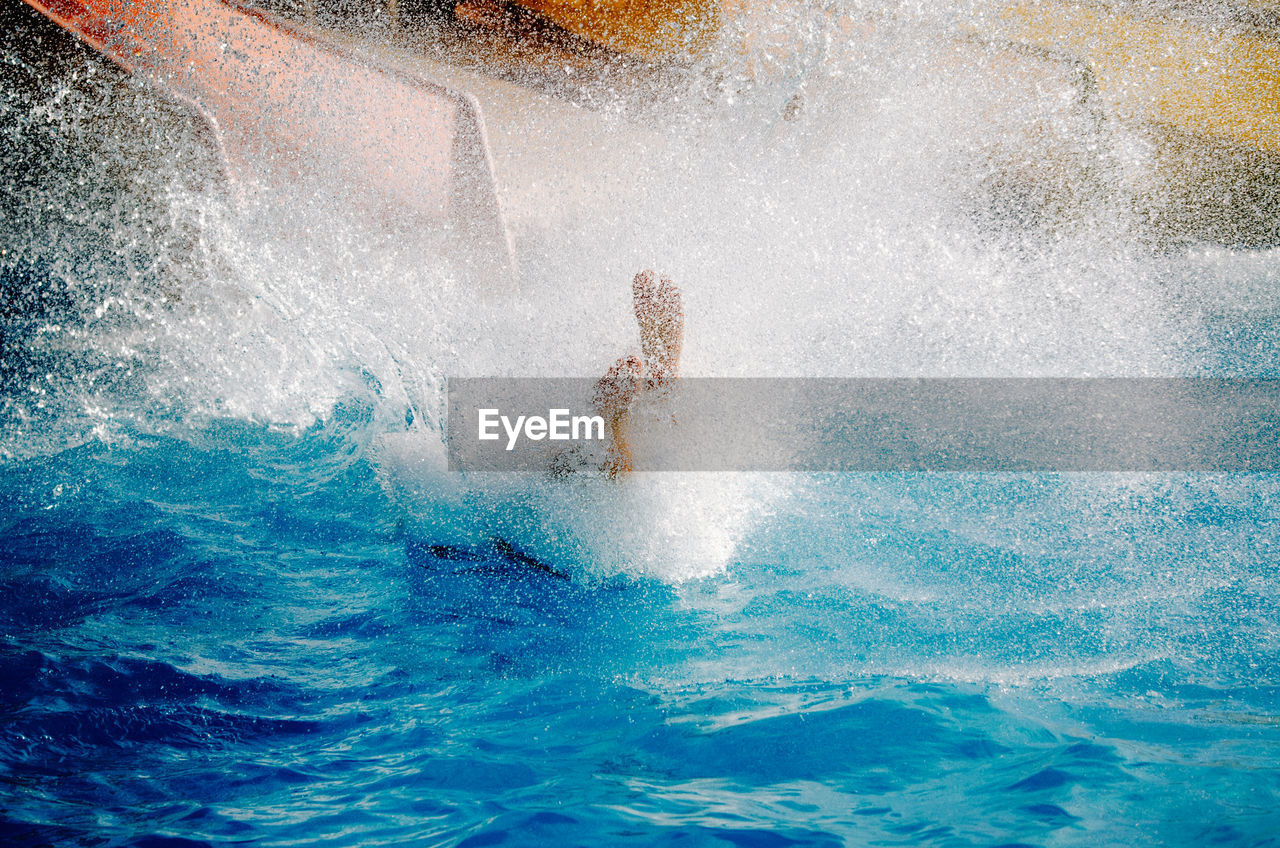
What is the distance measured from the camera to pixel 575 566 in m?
2.76

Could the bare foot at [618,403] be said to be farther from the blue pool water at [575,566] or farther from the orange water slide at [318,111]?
the orange water slide at [318,111]

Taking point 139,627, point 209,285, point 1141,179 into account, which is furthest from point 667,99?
point 1141,179

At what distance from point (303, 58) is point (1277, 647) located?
5289 mm

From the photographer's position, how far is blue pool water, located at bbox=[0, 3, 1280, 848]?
5.68ft

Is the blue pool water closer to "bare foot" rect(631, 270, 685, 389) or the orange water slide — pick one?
the orange water slide

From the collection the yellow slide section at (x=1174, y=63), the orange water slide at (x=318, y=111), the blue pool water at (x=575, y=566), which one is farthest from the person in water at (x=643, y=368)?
the yellow slide section at (x=1174, y=63)

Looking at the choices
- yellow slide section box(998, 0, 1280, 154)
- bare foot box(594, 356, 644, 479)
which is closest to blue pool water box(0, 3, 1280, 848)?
bare foot box(594, 356, 644, 479)

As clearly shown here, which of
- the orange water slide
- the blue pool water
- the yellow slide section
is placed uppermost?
the yellow slide section

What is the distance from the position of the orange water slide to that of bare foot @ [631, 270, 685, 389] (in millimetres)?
1906

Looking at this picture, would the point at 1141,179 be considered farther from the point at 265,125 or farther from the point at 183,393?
the point at 183,393

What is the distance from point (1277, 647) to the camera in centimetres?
239

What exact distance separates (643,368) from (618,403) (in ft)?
0.57

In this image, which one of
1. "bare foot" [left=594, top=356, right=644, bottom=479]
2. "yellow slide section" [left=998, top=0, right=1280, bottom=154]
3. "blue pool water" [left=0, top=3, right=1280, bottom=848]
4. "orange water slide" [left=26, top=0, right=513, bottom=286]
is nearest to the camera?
"blue pool water" [left=0, top=3, right=1280, bottom=848]

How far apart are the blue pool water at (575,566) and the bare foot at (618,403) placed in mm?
154
